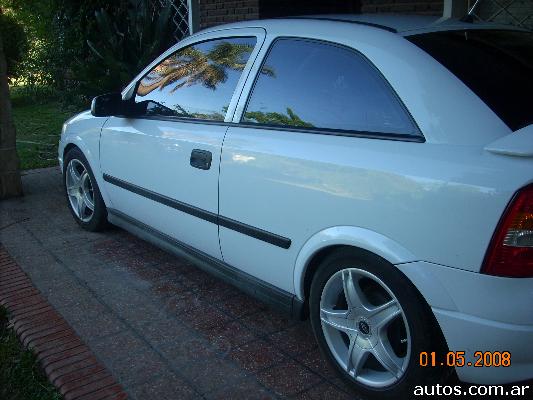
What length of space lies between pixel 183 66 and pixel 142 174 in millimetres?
768

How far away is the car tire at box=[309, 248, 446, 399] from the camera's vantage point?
2.34m

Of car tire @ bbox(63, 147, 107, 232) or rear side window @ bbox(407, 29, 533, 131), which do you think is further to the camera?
car tire @ bbox(63, 147, 107, 232)

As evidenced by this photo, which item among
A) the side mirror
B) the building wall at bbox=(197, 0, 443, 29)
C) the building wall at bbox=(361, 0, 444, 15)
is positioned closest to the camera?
the side mirror

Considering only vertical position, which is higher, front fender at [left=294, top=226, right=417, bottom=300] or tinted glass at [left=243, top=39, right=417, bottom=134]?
tinted glass at [left=243, top=39, right=417, bottom=134]

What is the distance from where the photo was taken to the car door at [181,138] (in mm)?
3272

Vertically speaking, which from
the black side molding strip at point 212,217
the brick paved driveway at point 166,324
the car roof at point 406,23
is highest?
the car roof at point 406,23

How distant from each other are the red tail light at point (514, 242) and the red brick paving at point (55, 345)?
5.87 feet

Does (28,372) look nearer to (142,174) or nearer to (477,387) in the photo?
(142,174)

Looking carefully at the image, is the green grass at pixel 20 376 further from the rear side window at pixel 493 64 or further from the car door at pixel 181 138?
the rear side window at pixel 493 64

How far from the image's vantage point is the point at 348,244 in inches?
98.1

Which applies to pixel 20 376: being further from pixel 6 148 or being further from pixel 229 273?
pixel 6 148

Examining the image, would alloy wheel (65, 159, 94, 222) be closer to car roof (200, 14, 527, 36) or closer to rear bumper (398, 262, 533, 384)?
car roof (200, 14, 527, 36)

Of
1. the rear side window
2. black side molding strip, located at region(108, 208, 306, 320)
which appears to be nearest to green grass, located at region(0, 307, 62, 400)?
black side molding strip, located at region(108, 208, 306, 320)

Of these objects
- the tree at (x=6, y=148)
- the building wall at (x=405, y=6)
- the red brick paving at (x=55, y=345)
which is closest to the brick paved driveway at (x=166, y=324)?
the red brick paving at (x=55, y=345)
